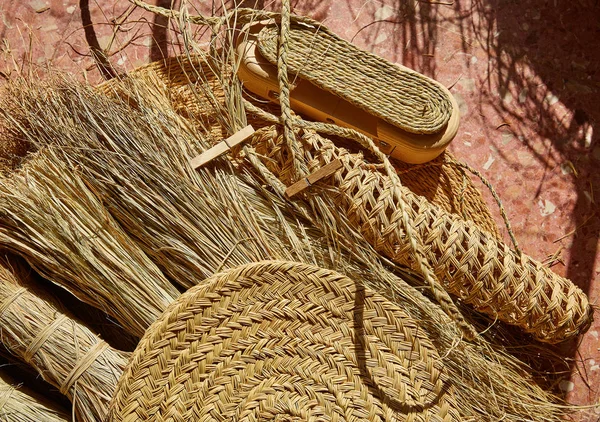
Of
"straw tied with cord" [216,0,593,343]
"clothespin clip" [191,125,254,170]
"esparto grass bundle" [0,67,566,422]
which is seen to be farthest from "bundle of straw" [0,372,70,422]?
"straw tied with cord" [216,0,593,343]

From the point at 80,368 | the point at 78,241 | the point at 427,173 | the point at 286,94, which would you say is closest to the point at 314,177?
the point at 286,94

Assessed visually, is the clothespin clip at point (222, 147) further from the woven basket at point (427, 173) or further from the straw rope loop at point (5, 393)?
the straw rope loop at point (5, 393)

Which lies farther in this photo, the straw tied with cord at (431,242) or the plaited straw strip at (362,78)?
the plaited straw strip at (362,78)

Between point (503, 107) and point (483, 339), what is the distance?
0.65m

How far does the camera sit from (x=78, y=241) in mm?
1442

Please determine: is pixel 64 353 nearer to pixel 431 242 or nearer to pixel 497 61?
pixel 431 242

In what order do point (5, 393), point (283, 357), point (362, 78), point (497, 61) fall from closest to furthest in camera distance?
point (283, 357)
point (5, 393)
point (362, 78)
point (497, 61)

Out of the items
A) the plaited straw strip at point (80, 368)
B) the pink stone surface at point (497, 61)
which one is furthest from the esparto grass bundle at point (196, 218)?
the pink stone surface at point (497, 61)

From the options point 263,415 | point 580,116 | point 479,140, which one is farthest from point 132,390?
point 580,116

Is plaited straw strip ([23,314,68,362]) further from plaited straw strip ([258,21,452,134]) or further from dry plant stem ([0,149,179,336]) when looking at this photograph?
plaited straw strip ([258,21,452,134])

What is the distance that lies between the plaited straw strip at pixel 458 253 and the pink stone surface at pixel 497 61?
0.26 meters

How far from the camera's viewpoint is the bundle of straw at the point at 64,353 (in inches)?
55.1

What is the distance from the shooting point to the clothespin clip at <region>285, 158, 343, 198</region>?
1469 mm

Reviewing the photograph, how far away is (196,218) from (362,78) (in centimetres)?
49
